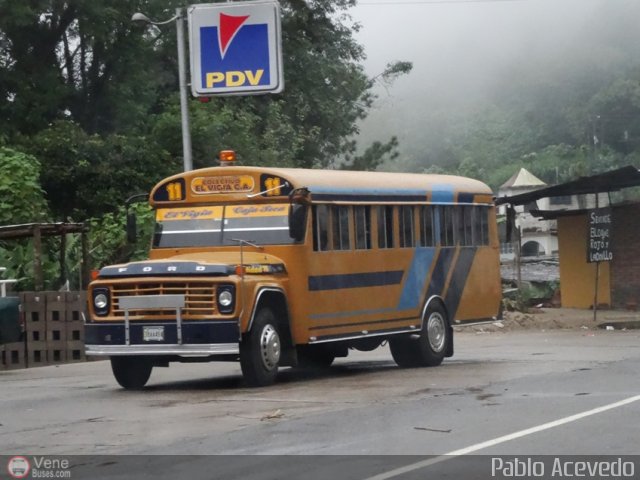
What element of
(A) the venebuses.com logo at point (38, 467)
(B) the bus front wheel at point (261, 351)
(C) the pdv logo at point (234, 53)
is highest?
(C) the pdv logo at point (234, 53)

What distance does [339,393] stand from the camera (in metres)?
14.4

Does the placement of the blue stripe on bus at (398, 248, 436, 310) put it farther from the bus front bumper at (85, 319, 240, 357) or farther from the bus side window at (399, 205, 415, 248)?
the bus front bumper at (85, 319, 240, 357)

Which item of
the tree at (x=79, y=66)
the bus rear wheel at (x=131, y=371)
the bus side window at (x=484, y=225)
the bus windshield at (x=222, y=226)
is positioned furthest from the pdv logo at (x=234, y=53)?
the tree at (x=79, y=66)

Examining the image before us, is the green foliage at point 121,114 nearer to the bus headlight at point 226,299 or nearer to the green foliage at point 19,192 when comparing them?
the green foliage at point 19,192

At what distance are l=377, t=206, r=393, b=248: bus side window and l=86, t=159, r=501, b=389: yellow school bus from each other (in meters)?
0.02

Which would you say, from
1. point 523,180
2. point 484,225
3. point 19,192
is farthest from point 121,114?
point 523,180

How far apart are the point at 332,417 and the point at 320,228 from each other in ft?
16.2

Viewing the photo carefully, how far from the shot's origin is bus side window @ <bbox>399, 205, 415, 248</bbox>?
18391 mm

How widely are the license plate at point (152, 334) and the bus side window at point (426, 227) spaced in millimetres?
5203

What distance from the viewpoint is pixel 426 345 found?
1856 centimetres

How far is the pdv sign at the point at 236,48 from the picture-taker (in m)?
25.4

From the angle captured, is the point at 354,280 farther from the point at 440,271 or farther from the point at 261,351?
the point at 261,351

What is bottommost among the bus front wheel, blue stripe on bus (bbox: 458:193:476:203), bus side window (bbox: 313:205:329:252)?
the bus front wheel

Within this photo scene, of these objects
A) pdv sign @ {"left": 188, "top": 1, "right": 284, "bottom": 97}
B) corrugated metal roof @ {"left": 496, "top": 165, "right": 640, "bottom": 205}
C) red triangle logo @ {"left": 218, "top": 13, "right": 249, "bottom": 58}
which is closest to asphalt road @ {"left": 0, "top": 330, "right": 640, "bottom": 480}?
pdv sign @ {"left": 188, "top": 1, "right": 284, "bottom": 97}
